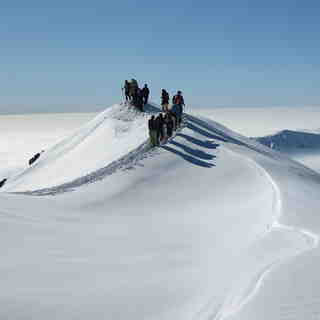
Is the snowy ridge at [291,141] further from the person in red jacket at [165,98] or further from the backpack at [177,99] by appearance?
the backpack at [177,99]

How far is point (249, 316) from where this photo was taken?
256 inches

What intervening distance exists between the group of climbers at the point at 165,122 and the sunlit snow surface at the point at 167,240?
2.22ft

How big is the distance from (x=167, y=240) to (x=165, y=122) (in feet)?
45.4

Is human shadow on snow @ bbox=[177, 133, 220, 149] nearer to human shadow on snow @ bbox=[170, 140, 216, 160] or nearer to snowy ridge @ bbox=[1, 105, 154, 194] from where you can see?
human shadow on snow @ bbox=[170, 140, 216, 160]

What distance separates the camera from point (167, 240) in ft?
43.3

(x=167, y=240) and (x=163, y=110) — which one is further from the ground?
(x=163, y=110)

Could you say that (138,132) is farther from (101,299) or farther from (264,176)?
(101,299)

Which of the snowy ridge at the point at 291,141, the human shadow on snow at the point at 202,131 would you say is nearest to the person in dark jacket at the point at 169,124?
the human shadow on snow at the point at 202,131

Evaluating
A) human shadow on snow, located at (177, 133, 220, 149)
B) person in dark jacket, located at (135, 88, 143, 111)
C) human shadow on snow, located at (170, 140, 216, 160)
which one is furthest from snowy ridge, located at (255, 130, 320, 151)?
human shadow on snow, located at (170, 140, 216, 160)

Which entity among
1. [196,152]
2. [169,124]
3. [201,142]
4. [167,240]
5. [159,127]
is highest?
[169,124]

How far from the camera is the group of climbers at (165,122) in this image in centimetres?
2583

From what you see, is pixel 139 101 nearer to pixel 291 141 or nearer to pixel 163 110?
pixel 163 110

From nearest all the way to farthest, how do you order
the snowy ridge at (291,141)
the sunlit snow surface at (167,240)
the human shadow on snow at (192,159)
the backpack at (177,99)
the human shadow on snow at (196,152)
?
the sunlit snow surface at (167,240), the human shadow on snow at (192,159), the human shadow on snow at (196,152), the backpack at (177,99), the snowy ridge at (291,141)

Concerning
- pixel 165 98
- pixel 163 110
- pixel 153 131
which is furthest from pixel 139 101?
pixel 153 131
